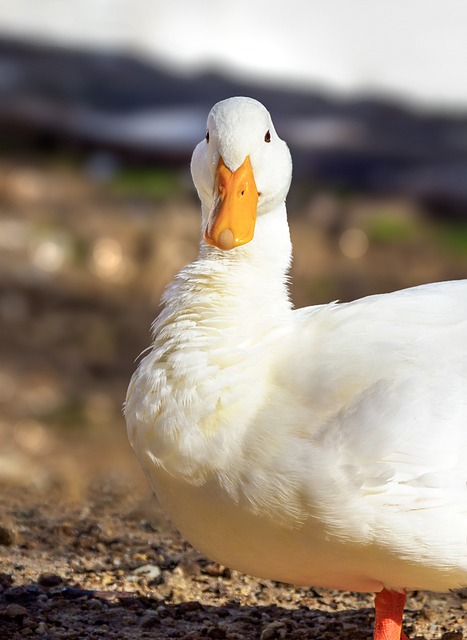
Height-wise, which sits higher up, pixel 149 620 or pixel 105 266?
pixel 105 266

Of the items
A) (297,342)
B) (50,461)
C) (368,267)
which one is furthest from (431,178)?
(297,342)

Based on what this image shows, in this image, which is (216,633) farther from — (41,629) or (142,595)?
(41,629)

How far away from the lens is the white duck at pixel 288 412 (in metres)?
2.95

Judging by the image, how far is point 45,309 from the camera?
854 cm

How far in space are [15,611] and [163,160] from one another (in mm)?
8197

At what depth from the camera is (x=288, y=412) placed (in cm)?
303

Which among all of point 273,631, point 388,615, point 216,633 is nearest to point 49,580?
point 216,633

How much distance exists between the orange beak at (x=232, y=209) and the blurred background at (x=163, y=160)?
4.33 meters

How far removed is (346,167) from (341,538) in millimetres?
8691

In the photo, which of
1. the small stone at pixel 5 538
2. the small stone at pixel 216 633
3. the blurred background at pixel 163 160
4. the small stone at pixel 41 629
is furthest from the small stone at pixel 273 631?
the blurred background at pixel 163 160

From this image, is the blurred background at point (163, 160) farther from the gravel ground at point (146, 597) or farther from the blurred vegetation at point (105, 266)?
the gravel ground at point (146, 597)

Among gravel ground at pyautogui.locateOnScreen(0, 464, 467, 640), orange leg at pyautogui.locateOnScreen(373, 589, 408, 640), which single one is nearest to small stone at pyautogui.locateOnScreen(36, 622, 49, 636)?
gravel ground at pyautogui.locateOnScreen(0, 464, 467, 640)

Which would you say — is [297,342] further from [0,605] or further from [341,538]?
[0,605]

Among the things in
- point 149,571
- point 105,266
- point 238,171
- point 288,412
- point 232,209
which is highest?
point 105,266
